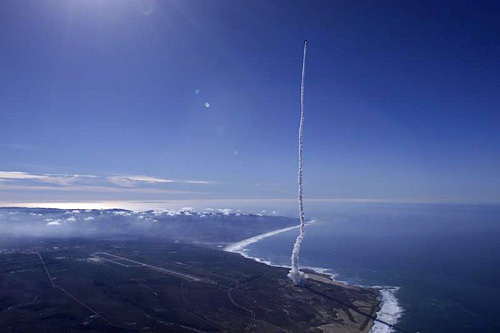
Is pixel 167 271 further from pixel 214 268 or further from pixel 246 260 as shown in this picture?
pixel 246 260

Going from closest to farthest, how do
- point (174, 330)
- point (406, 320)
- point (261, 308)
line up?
point (174, 330) → point (406, 320) → point (261, 308)

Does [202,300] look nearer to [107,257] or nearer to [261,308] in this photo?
[261,308]

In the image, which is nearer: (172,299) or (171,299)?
(171,299)

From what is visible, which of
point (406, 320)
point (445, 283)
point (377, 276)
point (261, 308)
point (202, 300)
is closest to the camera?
point (406, 320)

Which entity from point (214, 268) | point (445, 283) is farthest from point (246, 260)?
point (445, 283)

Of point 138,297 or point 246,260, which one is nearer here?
point 138,297

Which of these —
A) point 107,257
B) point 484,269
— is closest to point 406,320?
point 484,269
